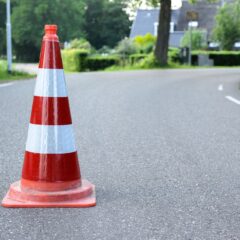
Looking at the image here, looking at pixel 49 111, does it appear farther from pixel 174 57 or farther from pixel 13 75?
pixel 174 57

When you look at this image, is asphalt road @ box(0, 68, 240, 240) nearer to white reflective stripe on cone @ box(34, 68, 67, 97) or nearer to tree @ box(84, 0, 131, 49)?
white reflective stripe on cone @ box(34, 68, 67, 97)

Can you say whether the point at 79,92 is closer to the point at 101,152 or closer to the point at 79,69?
the point at 101,152

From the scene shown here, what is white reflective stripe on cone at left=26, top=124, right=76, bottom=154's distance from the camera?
450 cm

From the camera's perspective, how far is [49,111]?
452cm

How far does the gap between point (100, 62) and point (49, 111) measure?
1495 inches

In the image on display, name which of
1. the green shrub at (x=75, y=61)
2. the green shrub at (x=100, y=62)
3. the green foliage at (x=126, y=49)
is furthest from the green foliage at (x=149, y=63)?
the green foliage at (x=126, y=49)

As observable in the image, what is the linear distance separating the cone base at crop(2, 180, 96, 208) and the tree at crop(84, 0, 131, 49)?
96.2 m

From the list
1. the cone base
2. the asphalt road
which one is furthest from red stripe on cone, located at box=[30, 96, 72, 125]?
the asphalt road

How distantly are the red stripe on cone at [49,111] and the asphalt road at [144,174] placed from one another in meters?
0.66

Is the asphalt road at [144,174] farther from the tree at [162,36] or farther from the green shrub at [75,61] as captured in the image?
the green shrub at [75,61]

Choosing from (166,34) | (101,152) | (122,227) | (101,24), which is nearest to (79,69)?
(166,34)

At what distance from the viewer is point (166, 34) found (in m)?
36.5

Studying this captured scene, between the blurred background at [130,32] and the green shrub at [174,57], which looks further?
the green shrub at [174,57]

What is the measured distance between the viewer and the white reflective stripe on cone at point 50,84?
4555 mm
